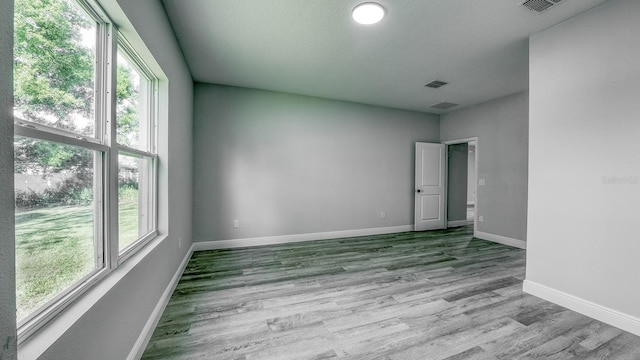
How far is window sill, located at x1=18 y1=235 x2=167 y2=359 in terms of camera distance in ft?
2.52

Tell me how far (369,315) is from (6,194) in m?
2.20

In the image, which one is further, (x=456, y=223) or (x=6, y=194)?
(x=456, y=223)

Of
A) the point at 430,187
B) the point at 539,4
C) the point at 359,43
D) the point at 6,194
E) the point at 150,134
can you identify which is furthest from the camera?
the point at 430,187

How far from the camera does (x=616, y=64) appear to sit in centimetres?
188

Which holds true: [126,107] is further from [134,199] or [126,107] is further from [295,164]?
[295,164]

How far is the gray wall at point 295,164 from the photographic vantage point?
3.82 metres

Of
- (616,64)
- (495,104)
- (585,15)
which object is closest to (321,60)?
(585,15)

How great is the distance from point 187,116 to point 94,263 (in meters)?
2.45

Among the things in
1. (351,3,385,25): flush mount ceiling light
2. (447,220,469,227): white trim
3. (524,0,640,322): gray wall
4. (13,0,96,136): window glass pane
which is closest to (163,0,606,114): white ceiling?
(351,3,385,25): flush mount ceiling light

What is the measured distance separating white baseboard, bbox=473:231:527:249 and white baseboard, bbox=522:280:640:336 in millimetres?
1940

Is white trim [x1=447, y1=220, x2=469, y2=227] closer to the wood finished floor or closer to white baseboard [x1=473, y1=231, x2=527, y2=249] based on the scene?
white baseboard [x1=473, y1=231, x2=527, y2=249]

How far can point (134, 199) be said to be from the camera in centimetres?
180

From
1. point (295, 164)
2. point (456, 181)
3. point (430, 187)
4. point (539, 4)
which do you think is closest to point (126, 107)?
point (295, 164)

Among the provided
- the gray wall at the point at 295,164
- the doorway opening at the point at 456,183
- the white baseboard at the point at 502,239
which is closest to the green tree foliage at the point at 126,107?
the gray wall at the point at 295,164
